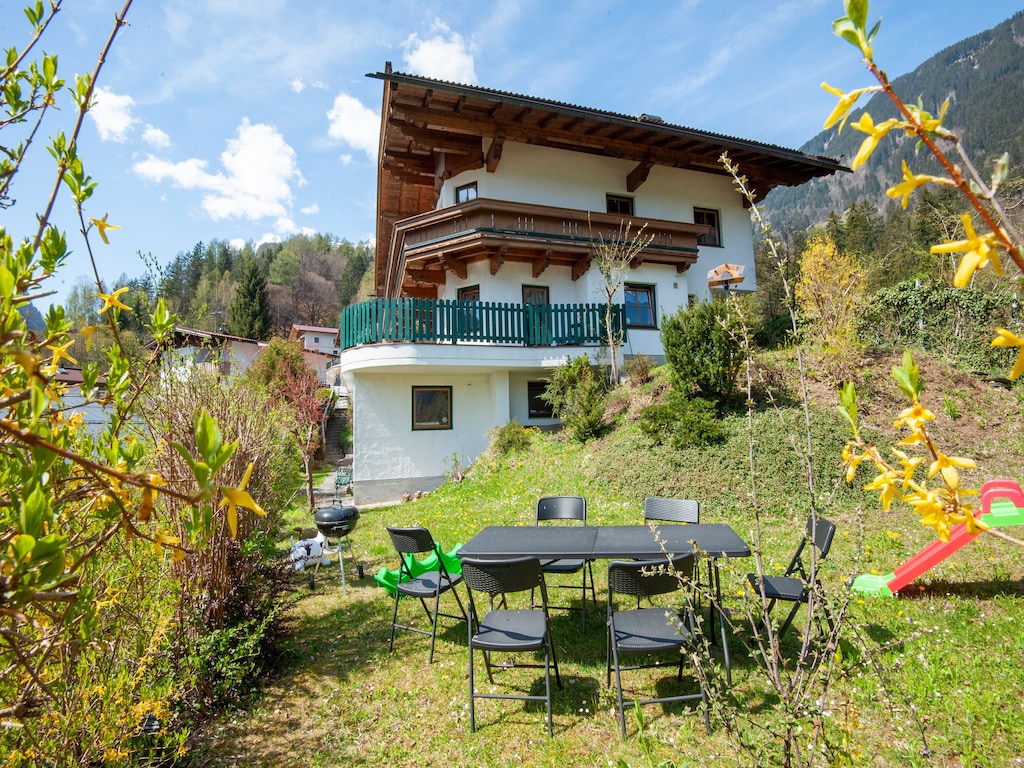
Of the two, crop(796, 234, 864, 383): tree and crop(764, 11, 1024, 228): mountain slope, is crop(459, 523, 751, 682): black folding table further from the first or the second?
crop(764, 11, 1024, 228): mountain slope

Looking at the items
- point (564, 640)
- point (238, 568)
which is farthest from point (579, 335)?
point (238, 568)

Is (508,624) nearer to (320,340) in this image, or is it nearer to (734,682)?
(734,682)

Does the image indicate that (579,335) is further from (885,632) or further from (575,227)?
(885,632)

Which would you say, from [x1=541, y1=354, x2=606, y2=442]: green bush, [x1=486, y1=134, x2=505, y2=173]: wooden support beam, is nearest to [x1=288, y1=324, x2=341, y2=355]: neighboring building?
[x1=486, y1=134, x2=505, y2=173]: wooden support beam

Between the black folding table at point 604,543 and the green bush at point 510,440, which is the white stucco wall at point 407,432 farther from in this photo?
the black folding table at point 604,543

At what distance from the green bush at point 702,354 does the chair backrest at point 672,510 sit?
3.86 metres

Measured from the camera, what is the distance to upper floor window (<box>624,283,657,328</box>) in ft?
45.6

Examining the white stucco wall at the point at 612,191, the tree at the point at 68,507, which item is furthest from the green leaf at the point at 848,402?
the white stucco wall at the point at 612,191

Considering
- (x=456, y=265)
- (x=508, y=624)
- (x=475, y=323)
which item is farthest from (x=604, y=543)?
(x=456, y=265)

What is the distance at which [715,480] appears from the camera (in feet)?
25.4

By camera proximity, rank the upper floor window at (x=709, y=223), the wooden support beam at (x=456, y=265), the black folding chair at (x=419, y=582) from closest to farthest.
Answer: the black folding chair at (x=419, y=582)
the wooden support beam at (x=456, y=265)
the upper floor window at (x=709, y=223)

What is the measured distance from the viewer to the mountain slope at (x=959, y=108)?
81.4 meters

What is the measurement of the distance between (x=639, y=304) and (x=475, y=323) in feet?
15.6

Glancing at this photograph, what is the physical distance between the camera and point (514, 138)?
1344 cm
